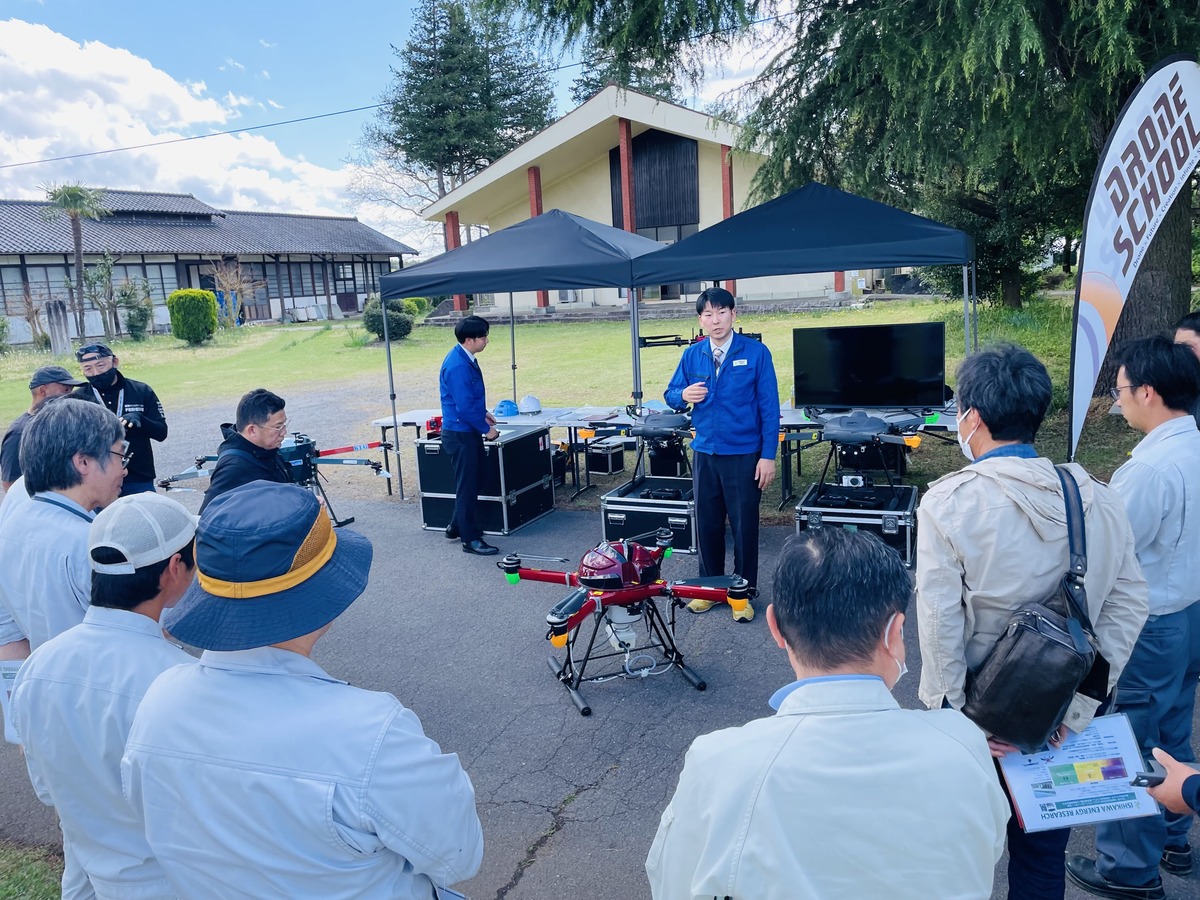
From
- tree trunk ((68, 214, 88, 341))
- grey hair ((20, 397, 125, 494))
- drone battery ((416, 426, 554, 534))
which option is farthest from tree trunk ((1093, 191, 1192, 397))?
tree trunk ((68, 214, 88, 341))

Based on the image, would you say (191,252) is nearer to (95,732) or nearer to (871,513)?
(871,513)

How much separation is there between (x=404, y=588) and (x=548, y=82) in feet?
112

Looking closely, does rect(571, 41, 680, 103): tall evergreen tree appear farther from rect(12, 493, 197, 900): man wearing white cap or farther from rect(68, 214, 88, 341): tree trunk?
rect(68, 214, 88, 341): tree trunk

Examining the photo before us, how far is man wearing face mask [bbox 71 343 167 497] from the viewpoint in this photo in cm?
532

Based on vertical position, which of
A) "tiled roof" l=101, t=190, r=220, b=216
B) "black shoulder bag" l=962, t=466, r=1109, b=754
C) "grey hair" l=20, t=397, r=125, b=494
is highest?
"tiled roof" l=101, t=190, r=220, b=216

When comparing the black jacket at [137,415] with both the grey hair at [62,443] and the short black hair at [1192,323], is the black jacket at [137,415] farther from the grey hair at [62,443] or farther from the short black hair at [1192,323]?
the short black hair at [1192,323]

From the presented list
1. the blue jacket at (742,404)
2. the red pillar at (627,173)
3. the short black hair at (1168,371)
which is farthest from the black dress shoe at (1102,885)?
the red pillar at (627,173)

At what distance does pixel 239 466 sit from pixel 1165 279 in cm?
807

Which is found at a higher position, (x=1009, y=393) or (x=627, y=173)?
(x=627, y=173)

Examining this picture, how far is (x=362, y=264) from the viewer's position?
42.1m

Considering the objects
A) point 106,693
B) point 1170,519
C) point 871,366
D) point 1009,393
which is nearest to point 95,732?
point 106,693

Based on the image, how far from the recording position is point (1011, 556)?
2006 millimetres

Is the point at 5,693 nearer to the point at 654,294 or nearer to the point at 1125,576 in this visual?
the point at 1125,576

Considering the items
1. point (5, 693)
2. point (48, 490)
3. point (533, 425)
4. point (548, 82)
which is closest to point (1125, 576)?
point (48, 490)
